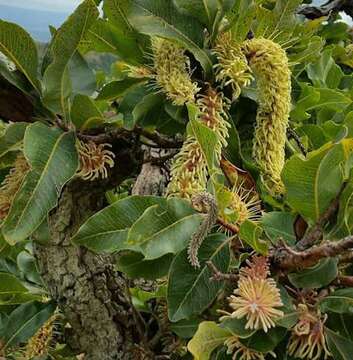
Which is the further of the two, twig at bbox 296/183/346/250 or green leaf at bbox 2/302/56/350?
green leaf at bbox 2/302/56/350

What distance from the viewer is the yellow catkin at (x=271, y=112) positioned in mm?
755

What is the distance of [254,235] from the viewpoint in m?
0.66

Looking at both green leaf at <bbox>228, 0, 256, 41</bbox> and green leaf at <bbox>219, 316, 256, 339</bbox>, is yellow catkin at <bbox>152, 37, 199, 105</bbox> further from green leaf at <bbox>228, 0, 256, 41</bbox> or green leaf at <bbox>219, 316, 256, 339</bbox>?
green leaf at <bbox>219, 316, 256, 339</bbox>

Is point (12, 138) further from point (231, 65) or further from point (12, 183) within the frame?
point (231, 65)

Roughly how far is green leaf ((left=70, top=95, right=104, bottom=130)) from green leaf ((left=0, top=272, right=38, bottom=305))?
334 millimetres

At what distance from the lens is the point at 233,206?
0.71 m

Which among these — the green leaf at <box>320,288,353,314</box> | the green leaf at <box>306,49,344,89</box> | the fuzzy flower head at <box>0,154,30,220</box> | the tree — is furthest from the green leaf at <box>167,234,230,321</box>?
the green leaf at <box>306,49,344,89</box>

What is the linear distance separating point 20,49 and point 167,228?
28cm

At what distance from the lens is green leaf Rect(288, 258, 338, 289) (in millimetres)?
667

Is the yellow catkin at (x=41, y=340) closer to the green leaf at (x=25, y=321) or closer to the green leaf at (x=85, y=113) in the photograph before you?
the green leaf at (x=25, y=321)

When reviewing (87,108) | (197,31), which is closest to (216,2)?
(197,31)

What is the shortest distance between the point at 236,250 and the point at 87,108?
0.78ft

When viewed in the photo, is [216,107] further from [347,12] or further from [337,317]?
[347,12]

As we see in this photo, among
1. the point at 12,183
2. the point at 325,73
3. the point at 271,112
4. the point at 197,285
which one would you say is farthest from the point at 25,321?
the point at 325,73
